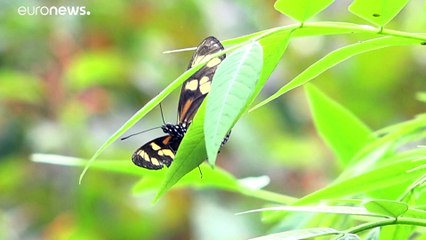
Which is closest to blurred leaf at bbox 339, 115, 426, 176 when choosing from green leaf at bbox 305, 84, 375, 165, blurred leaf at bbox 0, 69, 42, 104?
green leaf at bbox 305, 84, 375, 165

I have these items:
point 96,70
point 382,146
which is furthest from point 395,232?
point 96,70

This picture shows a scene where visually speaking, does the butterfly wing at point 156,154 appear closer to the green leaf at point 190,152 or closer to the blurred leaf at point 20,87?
the green leaf at point 190,152

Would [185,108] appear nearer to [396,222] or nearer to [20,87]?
[396,222]

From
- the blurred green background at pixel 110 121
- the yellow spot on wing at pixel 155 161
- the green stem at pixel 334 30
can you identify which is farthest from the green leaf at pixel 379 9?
the blurred green background at pixel 110 121

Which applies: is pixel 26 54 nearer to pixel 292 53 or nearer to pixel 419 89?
pixel 292 53

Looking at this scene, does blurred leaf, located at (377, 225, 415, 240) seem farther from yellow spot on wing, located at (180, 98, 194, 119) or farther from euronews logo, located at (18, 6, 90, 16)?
euronews logo, located at (18, 6, 90, 16)
